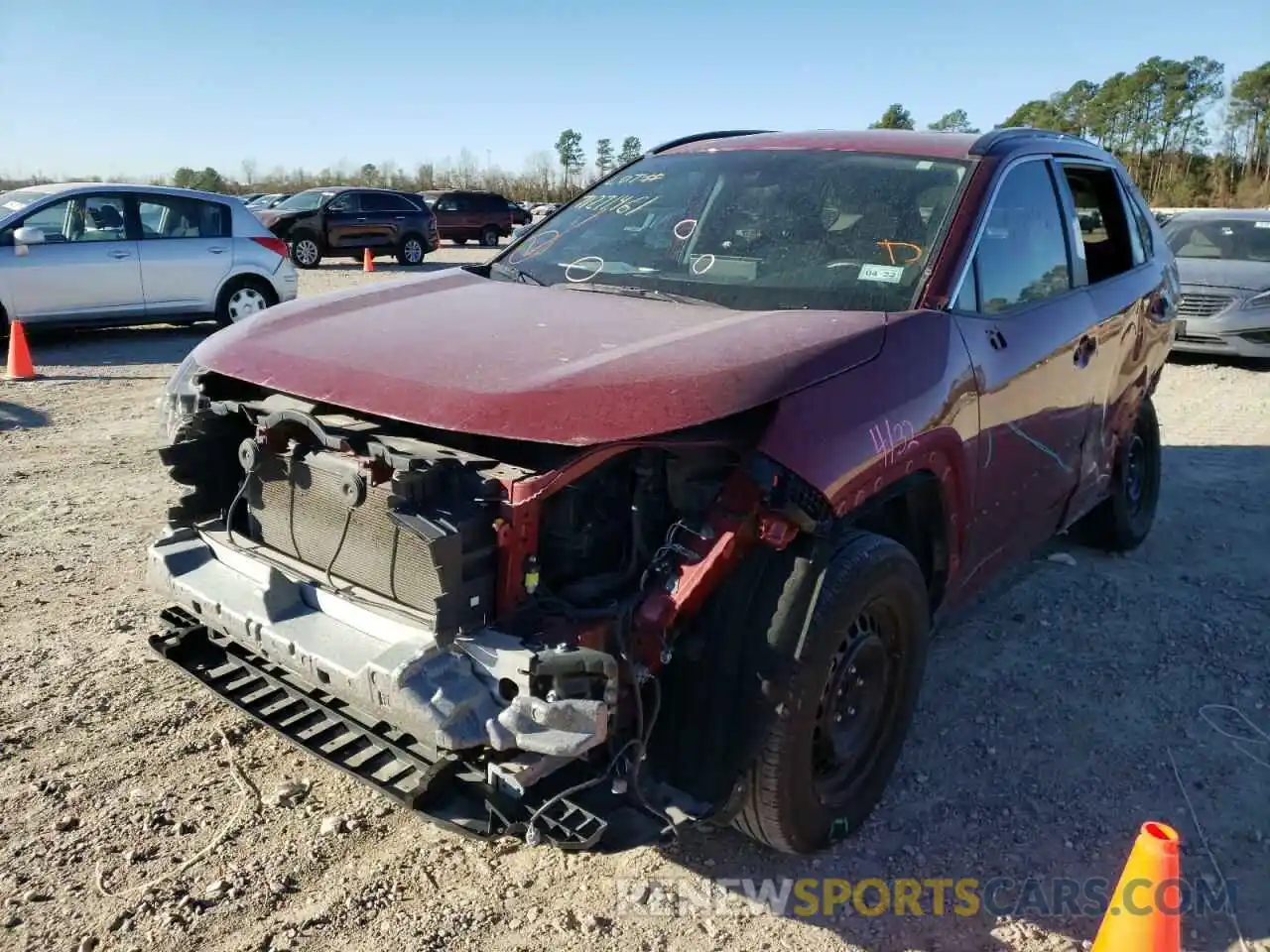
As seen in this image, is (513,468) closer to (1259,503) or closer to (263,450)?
(263,450)

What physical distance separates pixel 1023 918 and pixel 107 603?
12.3 feet

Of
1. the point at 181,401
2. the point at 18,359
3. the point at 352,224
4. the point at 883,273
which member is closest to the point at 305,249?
the point at 352,224

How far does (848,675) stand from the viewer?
292 cm

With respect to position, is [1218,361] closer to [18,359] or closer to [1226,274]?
[1226,274]

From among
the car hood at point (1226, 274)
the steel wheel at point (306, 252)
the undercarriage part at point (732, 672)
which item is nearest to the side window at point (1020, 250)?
the undercarriage part at point (732, 672)

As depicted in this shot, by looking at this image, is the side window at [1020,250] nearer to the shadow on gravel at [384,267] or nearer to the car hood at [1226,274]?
the car hood at [1226,274]

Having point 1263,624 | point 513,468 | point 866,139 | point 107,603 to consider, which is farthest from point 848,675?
point 107,603

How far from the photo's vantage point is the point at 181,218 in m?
10.9

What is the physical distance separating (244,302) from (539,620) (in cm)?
1006

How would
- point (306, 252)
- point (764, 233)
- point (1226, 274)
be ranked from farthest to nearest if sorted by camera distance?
point (306, 252)
point (1226, 274)
point (764, 233)

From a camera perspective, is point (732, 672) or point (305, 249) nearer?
point (732, 672)

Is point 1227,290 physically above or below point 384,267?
above

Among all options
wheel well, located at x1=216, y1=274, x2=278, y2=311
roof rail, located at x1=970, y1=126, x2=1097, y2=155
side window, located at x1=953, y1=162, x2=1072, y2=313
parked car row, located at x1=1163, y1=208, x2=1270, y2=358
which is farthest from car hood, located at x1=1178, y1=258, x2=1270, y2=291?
wheel well, located at x1=216, y1=274, x2=278, y2=311

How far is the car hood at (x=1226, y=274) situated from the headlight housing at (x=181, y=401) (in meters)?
10.4
